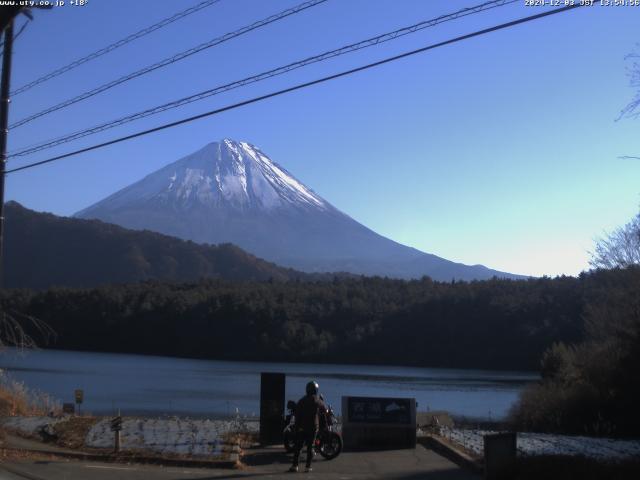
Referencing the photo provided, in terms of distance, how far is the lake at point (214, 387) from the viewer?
106ft

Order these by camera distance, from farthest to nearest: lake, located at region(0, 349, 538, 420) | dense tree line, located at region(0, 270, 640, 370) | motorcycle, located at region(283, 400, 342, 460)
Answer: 1. dense tree line, located at region(0, 270, 640, 370)
2. lake, located at region(0, 349, 538, 420)
3. motorcycle, located at region(283, 400, 342, 460)

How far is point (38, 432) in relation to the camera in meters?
15.9

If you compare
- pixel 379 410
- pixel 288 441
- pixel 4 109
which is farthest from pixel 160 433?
pixel 4 109

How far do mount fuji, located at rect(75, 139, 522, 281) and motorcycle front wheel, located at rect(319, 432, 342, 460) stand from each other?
147m

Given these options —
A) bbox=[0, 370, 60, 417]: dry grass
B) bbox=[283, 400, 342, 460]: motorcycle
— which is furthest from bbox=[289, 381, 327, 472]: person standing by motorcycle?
bbox=[0, 370, 60, 417]: dry grass

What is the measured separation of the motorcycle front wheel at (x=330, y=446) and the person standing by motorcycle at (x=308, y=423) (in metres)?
1.01

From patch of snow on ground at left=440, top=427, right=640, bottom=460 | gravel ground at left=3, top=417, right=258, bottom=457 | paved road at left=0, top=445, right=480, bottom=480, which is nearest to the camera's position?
paved road at left=0, top=445, right=480, bottom=480

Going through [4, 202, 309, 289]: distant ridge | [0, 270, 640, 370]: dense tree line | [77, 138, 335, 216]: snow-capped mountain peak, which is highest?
[77, 138, 335, 216]: snow-capped mountain peak

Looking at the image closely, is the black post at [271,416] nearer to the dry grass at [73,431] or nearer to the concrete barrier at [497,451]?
the dry grass at [73,431]

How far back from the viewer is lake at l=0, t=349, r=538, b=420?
32219 mm

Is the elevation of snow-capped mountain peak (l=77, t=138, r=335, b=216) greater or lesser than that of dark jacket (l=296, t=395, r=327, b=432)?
greater

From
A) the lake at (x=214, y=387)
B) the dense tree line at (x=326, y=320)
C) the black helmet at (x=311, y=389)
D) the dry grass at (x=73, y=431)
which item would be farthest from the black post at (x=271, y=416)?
the dense tree line at (x=326, y=320)

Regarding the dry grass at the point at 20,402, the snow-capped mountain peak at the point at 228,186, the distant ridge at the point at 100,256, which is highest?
the snow-capped mountain peak at the point at 228,186

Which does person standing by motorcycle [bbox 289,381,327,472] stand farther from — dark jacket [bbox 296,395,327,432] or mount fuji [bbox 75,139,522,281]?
mount fuji [bbox 75,139,522,281]
